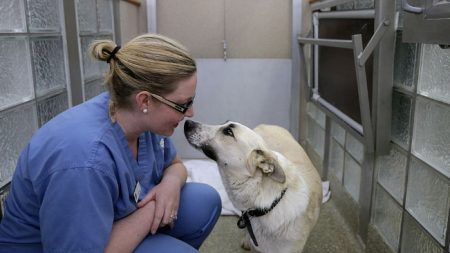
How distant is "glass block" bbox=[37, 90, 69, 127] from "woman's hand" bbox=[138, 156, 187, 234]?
0.58 m

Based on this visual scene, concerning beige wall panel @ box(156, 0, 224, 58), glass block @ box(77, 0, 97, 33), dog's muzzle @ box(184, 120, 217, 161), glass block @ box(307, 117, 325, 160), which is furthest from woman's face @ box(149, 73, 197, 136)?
beige wall panel @ box(156, 0, 224, 58)

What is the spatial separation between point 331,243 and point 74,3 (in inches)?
65.6

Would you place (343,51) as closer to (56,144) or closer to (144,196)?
(144,196)

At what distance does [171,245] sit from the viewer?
1.20m

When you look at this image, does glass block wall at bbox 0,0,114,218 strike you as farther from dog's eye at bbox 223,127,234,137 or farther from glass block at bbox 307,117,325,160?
glass block at bbox 307,117,325,160

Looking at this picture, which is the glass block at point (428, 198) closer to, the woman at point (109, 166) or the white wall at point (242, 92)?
the woman at point (109, 166)

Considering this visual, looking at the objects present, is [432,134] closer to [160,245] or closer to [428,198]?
[428,198]

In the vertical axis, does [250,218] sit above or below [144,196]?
below

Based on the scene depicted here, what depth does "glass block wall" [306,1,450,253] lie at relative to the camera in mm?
1327

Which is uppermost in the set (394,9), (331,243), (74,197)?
(394,9)

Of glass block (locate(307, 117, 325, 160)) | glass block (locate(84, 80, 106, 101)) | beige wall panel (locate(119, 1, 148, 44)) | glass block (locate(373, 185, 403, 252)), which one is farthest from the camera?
glass block (locate(307, 117, 325, 160))

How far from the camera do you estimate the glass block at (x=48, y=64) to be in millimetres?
1584

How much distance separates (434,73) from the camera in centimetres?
137

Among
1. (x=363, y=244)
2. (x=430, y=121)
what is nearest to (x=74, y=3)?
(x=430, y=121)
